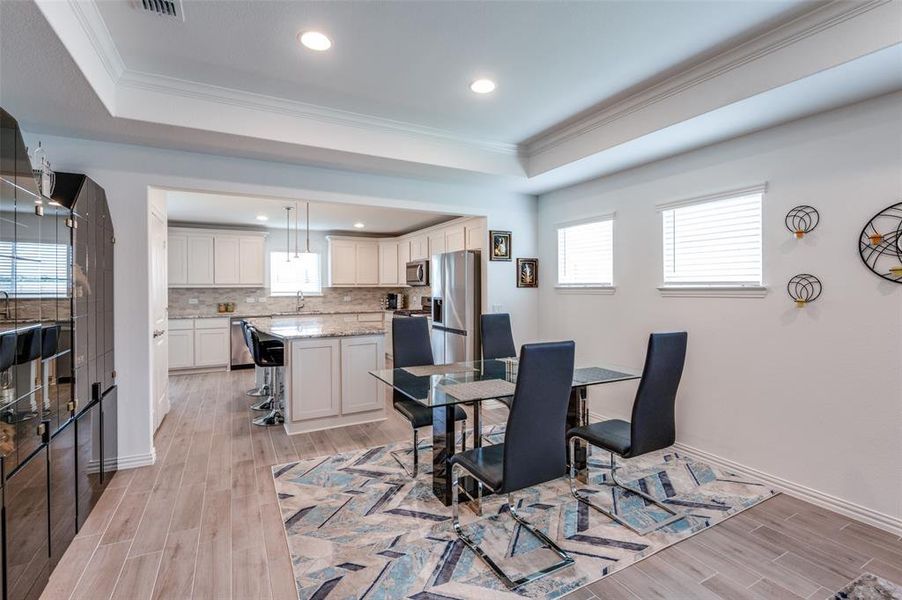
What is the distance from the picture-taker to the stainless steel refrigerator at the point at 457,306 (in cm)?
486

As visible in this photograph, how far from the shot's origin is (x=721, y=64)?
100 inches

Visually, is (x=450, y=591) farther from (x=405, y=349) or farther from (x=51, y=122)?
(x=51, y=122)

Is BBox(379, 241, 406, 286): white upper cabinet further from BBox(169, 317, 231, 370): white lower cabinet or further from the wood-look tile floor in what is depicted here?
the wood-look tile floor

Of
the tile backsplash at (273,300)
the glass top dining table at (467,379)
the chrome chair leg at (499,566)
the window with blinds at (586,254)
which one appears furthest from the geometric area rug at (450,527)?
the tile backsplash at (273,300)

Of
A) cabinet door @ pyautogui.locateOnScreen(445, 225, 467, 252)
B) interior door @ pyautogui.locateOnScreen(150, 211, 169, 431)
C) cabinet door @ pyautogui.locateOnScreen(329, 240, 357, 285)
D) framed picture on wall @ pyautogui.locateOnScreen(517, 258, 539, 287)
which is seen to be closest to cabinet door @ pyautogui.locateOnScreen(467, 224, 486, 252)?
cabinet door @ pyautogui.locateOnScreen(445, 225, 467, 252)

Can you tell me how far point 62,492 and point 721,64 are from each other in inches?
164

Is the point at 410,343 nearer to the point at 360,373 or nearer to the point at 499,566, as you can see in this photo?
the point at 360,373

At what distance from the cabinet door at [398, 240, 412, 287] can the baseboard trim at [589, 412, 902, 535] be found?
5.47 meters

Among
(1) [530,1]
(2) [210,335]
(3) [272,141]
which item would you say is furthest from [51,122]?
(2) [210,335]

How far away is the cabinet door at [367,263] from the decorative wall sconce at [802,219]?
21.7 feet

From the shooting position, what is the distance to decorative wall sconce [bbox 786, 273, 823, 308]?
2678mm

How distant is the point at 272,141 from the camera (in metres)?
3.13

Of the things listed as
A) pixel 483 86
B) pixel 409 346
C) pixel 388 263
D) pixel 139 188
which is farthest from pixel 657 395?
pixel 388 263

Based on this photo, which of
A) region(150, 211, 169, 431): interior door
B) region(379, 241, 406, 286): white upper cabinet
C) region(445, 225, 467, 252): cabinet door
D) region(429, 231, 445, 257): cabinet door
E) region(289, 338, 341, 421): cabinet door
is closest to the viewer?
region(150, 211, 169, 431): interior door
